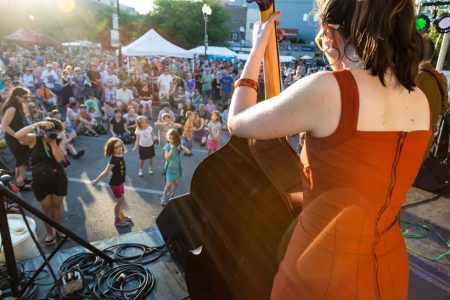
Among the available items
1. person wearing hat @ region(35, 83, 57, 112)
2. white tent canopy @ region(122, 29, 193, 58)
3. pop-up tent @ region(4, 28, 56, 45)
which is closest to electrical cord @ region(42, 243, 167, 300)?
person wearing hat @ region(35, 83, 57, 112)

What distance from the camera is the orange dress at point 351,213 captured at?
82 centimetres

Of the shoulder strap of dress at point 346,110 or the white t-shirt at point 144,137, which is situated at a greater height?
the shoulder strap of dress at point 346,110

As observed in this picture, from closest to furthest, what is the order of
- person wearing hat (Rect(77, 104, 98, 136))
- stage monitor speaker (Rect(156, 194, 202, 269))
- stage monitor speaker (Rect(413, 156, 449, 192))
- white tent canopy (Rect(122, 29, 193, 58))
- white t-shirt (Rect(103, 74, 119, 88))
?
stage monitor speaker (Rect(156, 194, 202, 269))
stage monitor speaker (Rect(413, 156, 449, 192))
person wearing hat (Rect(77, 104, 98, 136))
white t-shirt (Rect(103, 74, 119, 88))
white tent canopy (Rect(122, 29, 193, 58))

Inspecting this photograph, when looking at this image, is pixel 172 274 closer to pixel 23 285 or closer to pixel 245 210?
pixel 23 285

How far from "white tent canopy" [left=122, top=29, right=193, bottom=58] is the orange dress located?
509 inches

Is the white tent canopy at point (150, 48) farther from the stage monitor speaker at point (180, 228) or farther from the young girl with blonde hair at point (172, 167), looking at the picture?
the stage monitor speaker at point (180, 228)

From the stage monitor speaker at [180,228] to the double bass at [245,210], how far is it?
9.6 inches

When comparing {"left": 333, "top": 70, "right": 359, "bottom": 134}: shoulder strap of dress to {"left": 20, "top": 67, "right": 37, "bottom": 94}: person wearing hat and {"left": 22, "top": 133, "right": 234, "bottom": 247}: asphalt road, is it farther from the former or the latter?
{"left": 20, "top": 67, "right": 37, "bottom": 94}: person wearing hat

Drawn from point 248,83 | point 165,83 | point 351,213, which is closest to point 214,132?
point 165,83

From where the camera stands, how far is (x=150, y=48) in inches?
512

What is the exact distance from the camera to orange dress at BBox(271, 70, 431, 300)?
2.70ft

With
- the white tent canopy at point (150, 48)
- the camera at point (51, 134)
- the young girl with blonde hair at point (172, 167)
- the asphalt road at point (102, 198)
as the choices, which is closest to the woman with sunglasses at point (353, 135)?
the camera at point (51, 134)

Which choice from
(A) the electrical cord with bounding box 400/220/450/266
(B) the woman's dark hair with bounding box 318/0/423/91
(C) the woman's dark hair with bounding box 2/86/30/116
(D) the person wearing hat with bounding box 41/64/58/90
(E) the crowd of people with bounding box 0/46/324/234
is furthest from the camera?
(D) the person wearing hat with bounding box 41/64/58/90

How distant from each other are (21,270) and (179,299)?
52.0 inches
